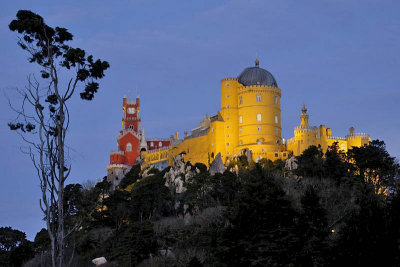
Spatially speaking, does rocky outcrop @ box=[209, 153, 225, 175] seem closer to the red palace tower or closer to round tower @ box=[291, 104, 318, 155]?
round tower @ box=[291, 104, 318, 155]

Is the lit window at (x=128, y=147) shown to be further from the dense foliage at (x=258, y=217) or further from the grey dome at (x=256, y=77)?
the grey dome at (x=256, y=77)

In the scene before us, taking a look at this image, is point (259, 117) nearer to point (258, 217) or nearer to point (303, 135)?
point (303, 135)

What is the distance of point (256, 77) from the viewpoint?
315 feet

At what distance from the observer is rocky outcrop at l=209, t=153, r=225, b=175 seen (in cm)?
8879

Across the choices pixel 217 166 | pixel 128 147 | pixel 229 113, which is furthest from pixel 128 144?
Result: pixel 217 166

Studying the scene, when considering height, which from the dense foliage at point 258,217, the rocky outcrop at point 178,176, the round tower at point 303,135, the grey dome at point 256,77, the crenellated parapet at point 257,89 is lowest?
the dense foliage at point 258,217

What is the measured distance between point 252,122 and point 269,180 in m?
45.9

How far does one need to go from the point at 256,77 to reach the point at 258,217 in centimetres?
5432

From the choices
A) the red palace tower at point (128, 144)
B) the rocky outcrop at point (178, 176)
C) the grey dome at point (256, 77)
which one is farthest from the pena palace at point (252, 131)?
the red palace tower at point (128, 144)

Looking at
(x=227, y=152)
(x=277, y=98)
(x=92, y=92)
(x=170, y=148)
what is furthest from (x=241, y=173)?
(x=92, y=92)

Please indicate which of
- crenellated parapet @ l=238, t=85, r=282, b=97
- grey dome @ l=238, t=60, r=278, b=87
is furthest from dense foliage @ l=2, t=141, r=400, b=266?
grey dome @ l=238, t=60, r=278, b=87

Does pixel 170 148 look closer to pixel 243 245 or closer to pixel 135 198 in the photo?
pixel 135 198

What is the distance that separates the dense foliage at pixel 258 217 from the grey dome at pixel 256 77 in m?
14.4

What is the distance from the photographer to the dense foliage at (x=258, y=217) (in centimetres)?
3915
